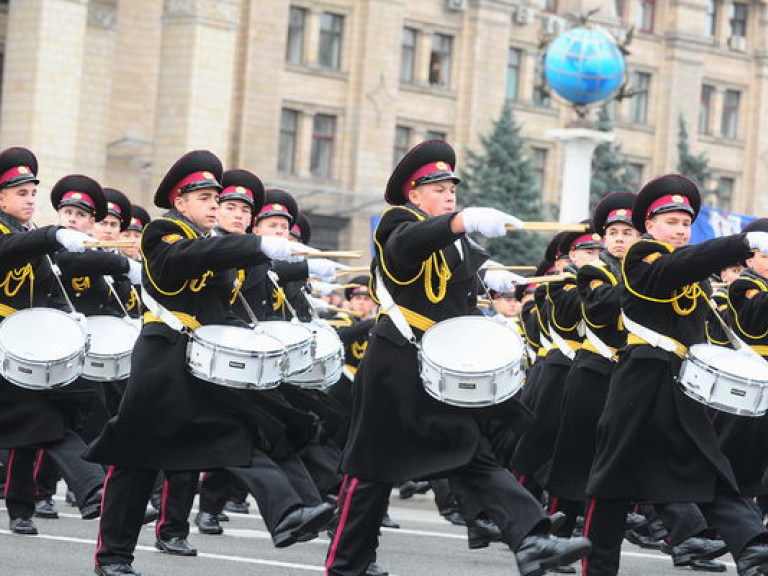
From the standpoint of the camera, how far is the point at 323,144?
178 feet

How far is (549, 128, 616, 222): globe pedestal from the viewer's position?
98.8ft

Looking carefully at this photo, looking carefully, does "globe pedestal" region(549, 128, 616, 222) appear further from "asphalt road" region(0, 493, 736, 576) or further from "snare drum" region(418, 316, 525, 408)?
"snare drum" region(418, 316, 525, 408)

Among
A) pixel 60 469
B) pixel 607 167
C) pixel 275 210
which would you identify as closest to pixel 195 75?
pixel 607 167

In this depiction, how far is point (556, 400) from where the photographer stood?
45.5ft

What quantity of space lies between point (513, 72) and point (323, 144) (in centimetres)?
749

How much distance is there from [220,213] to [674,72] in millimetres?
53279

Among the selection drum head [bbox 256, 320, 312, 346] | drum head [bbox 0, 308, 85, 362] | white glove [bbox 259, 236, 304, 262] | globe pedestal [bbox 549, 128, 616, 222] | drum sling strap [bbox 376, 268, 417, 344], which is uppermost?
globe pedestal [bbox 549, 128, 616, 222]

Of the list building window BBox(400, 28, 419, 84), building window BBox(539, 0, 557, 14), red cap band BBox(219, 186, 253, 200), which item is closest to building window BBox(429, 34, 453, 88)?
building window BBox(400, 28, 419, 84)

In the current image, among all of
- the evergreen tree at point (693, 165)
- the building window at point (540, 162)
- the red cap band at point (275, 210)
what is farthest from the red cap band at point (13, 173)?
the building window at point (540, 162)

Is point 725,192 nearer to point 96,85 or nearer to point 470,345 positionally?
point 96,85

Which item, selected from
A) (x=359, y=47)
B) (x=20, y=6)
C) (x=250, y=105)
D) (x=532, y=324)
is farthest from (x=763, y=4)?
(x=532, y=324)

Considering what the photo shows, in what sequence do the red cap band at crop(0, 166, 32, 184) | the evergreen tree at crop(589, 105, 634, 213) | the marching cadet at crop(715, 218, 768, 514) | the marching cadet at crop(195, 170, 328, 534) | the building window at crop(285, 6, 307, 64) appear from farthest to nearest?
the building window at crop(285, 6, 307, 64) → the evergreen tree at crop(589, 105, 634, 213) → the red cap band at crop(0, 166, 32, 184) → the marching cadet at crop(715, 218, 768, 514) → the marching cadet at crop(195, 170, 328, 534)

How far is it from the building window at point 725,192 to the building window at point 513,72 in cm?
949

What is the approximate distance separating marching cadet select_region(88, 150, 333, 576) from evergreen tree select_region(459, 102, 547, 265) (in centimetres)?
3685
